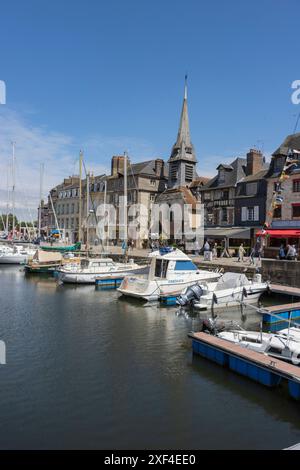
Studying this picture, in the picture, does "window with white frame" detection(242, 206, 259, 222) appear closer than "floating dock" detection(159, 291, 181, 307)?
No

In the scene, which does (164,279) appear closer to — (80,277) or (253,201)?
(80,277)

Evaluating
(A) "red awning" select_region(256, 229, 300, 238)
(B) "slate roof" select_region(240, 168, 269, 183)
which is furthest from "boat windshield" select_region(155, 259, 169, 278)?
(B) "slate roof" select_region(240, 168, 269, 183)

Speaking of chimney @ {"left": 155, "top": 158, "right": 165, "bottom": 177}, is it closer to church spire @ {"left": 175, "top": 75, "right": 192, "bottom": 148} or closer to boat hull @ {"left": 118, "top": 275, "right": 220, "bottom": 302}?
church spire @ {"left": 175, "top": 75, "right": 192, "bottom": 148}

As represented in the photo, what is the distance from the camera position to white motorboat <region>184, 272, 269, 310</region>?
19406 mm

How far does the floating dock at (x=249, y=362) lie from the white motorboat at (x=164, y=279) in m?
8.74

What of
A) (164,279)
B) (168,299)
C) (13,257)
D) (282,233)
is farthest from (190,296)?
(13,257)

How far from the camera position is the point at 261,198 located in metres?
35.4

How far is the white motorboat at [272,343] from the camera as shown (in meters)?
11.1

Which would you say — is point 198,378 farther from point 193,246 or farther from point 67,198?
point 67,198

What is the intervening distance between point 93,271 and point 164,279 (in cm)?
816

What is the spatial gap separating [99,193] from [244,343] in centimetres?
5052

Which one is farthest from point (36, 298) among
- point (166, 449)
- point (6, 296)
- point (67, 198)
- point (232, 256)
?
point (67, 198)

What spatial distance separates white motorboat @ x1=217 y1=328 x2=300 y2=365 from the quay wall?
12600 mm

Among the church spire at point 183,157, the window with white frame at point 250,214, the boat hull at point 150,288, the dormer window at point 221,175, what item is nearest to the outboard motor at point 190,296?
the boat hull at point 150,288
